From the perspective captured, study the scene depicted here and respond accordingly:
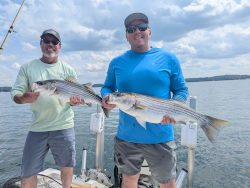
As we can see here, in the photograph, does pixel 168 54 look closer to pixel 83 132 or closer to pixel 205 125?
pixel 205 125

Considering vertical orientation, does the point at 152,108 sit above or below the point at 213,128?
above

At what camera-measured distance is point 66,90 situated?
322cm

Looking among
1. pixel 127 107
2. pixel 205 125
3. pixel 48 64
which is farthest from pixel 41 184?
pixel 205 125

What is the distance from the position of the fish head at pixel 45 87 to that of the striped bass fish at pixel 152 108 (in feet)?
3.49

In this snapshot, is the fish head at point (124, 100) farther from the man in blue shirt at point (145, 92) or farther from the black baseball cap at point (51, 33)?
the black baseball cap at point (51, 33)

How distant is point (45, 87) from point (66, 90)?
1.15 feet

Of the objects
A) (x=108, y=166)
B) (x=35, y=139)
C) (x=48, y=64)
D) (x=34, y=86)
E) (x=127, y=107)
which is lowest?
(x=108, y=166)

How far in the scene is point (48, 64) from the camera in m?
3.46

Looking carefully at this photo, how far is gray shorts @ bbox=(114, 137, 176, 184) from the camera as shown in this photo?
2.70 m

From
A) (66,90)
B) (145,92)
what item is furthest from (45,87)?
(145,92)

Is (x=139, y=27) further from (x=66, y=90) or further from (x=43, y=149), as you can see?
(x=43, y=149)

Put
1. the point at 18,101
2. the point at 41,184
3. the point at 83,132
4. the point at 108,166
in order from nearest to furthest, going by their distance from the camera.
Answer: the point at 18,101, the point at 41,184, the point at 108,166, the point at 83,132

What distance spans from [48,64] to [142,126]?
2.09 meters

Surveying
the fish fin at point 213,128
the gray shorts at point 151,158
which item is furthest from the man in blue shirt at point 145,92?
the fish fin at point 213,128
